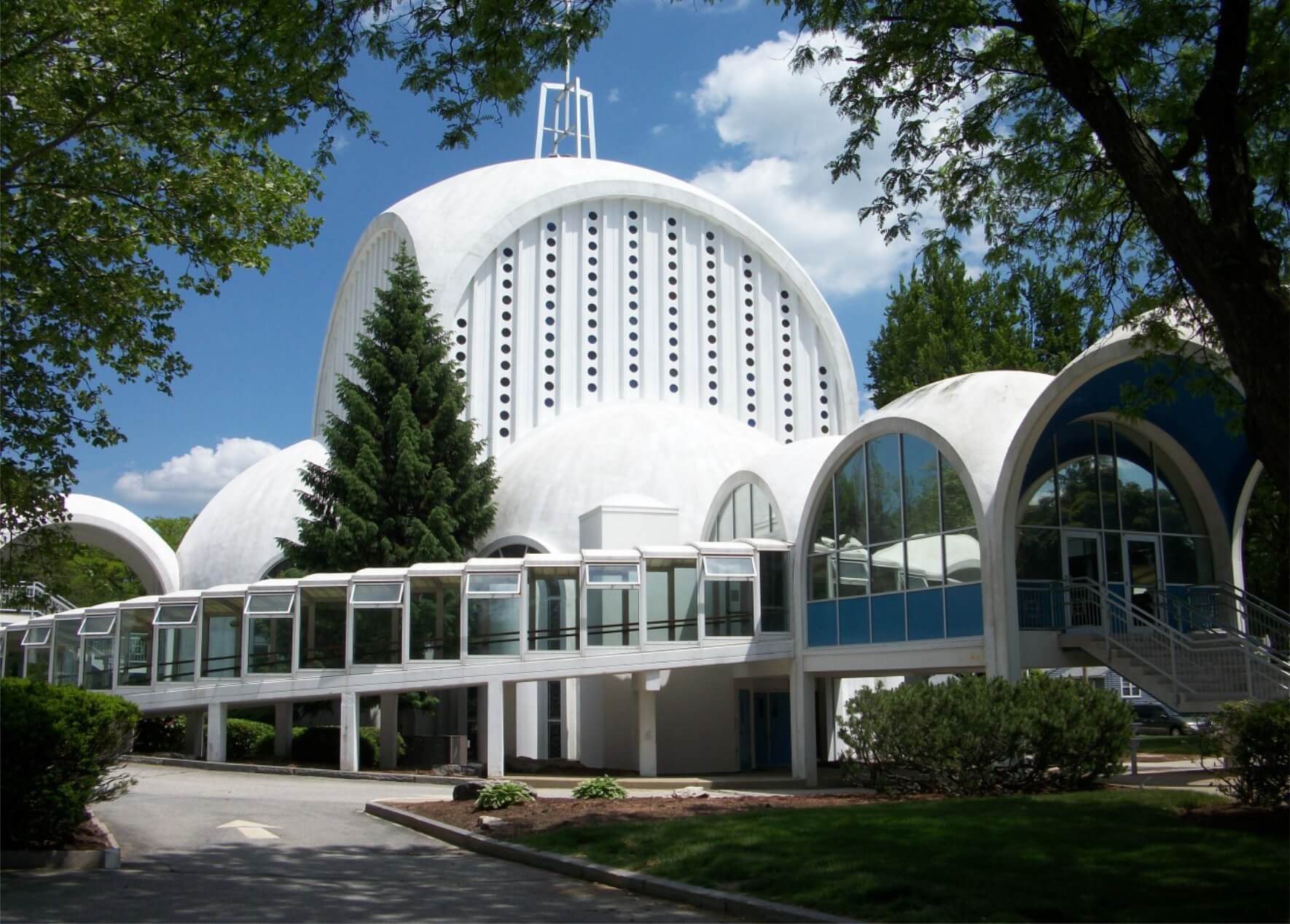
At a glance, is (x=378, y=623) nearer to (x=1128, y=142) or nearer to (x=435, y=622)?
(x=435, y=622)

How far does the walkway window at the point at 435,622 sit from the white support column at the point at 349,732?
138 cm

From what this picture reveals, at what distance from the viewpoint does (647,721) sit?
23.7 metres

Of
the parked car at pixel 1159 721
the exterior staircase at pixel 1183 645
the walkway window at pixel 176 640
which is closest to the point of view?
the exterior staircase at pixel 1183 645

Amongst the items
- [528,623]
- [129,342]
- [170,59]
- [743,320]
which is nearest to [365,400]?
[528,623]

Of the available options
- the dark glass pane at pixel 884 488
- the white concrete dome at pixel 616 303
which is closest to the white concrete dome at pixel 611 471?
the white concrete dome at pixel 616 303

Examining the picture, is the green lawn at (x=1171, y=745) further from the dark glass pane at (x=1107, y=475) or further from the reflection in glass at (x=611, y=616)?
the reflection in glass at (x=611, y=616)

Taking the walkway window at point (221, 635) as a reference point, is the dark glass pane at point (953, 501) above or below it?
above

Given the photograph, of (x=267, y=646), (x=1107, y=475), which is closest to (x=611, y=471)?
(x=267, y=646)

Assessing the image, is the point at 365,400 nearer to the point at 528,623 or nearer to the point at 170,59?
the point at 528,623

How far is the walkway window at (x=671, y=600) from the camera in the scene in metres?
24.5

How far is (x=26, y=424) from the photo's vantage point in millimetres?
13078

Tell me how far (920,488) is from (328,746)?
43.9 ft

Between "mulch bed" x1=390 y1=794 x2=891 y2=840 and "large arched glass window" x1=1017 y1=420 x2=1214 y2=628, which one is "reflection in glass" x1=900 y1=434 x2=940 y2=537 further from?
"mulch bed" x1=390 y1=794 x2=891 y2=840

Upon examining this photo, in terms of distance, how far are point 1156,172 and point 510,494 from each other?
22.7 meters
